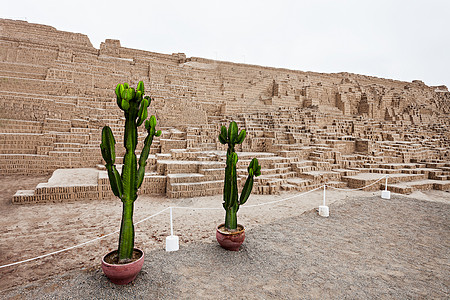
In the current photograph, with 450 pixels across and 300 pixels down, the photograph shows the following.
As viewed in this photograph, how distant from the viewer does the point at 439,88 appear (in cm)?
3431

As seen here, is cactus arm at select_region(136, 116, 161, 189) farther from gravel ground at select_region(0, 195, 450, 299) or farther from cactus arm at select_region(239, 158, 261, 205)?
cactus arm at select_region(239, 158, 261, 205)

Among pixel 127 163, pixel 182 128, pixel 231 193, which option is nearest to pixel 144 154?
pixel 127 163

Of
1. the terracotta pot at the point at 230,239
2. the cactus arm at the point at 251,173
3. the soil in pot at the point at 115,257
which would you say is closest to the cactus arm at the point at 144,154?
the soil in pot at the point at 115,257

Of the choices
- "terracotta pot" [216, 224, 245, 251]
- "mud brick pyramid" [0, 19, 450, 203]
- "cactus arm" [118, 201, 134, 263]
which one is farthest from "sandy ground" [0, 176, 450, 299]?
"mud brick pyramid" [0, 19, 450, 203]

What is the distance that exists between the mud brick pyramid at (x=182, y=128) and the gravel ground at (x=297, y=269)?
3.45m

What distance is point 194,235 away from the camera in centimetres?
448

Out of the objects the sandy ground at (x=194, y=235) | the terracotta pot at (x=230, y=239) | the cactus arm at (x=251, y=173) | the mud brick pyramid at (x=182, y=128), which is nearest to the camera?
the sandy ground at (x=194, y=235)

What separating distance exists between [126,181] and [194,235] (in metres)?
1.99

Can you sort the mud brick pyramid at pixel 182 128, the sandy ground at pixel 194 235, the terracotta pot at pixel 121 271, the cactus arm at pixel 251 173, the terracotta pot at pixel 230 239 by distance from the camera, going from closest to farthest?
the terracotta pot at pixel 121 271
the sandy ground at pixel 194 235
the terracotta pot at pixel 230 239
the cactus arm at pixel 251 173
the mud brick pyramid at pixel 182 128

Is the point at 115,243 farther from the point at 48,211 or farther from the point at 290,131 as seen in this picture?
the point at 290,131

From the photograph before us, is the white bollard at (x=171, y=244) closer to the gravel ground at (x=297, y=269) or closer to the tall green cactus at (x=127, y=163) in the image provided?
the gravel ground at (x=297, y=269)

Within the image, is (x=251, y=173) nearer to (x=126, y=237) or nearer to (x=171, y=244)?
(x=171, y=244)

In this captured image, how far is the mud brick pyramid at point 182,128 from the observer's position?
810 centimetres

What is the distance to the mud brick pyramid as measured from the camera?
8.10 metres
